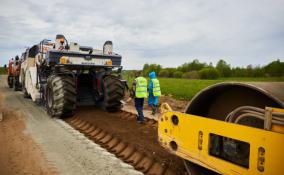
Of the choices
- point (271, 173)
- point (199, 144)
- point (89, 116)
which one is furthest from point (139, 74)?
point (271, 173)

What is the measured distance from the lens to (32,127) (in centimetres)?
765

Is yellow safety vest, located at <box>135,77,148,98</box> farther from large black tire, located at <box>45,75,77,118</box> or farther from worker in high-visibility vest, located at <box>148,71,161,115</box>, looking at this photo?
large black tire, located at <box>45,75,77,118</box>

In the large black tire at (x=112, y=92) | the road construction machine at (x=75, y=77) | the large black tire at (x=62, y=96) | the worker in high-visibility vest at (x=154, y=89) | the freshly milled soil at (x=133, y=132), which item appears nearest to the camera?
the freshly milled soil at (x=133, y=132)

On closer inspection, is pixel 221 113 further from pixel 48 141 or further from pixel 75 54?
pixel 75 54

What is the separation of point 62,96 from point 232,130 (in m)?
6.46

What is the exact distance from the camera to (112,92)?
9.10 metres

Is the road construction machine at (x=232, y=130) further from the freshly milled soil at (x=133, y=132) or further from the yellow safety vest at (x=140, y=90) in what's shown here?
the yellow safety vest at (x=140, y=90)

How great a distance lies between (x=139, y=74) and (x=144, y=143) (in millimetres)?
3040

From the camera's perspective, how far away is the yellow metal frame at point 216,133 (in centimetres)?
230

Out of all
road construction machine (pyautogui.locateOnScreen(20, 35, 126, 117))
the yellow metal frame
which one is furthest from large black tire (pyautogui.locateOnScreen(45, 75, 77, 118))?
the yellow metal frame

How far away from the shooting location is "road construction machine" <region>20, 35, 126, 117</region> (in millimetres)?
8550

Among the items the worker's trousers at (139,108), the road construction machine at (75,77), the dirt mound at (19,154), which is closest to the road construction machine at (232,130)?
the dirt mound at (19,154)

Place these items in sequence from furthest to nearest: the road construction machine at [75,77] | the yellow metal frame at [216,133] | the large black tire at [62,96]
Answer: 1. the road construction machine at [75,77]
2. the large black tire at [62,96]
3. the yellow metal frame at [216,133]

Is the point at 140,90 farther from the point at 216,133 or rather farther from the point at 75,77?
the point at 216,133
